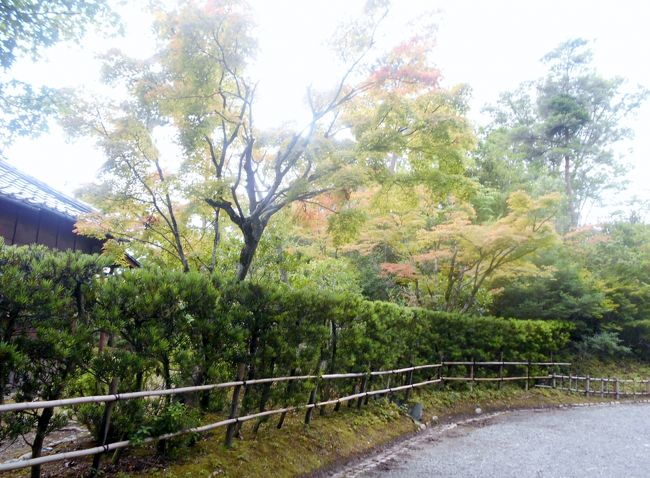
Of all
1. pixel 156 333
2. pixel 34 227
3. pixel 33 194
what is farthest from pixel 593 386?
pixel 33 194

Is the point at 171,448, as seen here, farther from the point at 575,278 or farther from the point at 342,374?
the point at 575,278

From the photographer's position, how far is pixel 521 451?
707 cm

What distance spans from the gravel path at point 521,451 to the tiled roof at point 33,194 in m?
5.96

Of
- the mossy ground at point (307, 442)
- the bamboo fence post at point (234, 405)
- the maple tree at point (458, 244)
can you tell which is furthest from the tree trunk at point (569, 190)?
the bamboo fence post at point (234, 405)

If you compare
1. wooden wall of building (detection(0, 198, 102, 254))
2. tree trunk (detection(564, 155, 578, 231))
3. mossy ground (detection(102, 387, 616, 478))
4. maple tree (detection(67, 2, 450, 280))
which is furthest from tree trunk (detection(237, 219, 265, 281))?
tree trunk (detection(564, 155, 578, 231))

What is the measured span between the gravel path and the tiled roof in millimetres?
5964

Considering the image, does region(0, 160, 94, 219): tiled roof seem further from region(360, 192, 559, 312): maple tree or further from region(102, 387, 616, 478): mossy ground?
region(360, 192, 559, 312): maple tree

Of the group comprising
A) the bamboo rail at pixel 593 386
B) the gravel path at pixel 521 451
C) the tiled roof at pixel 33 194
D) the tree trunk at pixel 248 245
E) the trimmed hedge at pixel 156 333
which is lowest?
the gravel path at pixel 521 451

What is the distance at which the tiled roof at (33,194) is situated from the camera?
6887 mm

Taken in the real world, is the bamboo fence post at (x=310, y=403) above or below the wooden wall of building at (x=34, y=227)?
below

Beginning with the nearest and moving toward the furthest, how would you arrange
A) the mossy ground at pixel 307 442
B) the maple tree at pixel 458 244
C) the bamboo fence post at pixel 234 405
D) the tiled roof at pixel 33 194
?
the mossy ground at pixel 307 442 < the bamboo fence post at pixel 234 405 < the tiled roof at pixel 33 194 < the maple tree at pixel 458 244

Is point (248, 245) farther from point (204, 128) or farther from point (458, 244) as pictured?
point (458, 244)

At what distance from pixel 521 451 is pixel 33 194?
8.79 m

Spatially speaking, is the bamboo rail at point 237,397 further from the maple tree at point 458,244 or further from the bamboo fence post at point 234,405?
the maple tree at point 458,244
